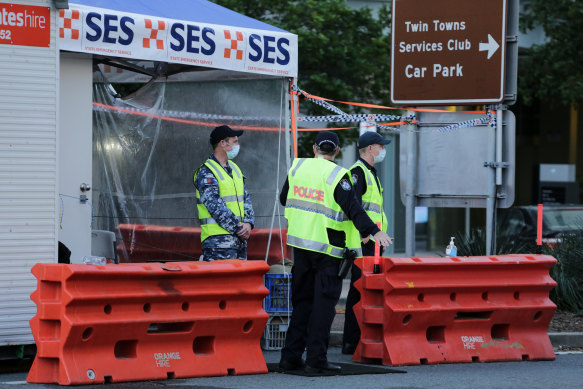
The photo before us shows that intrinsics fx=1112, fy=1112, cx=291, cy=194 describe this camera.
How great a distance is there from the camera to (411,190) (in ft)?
37.6

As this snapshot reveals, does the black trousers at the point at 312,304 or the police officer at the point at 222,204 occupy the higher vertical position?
the police officer at the point at 222,204

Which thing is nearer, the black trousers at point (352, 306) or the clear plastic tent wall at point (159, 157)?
the black trousers at point (352, 306)

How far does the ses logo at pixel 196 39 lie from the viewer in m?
9.93

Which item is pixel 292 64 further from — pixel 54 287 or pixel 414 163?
pixel 54 287

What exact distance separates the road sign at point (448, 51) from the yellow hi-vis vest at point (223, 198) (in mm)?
2041

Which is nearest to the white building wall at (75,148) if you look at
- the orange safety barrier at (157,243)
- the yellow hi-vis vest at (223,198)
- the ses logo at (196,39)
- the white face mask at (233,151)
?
the ses logo at (196,39)

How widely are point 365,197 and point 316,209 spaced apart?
4.52 ft

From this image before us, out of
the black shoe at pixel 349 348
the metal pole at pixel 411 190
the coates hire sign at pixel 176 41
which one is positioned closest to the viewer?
the coates hire sign at pixel 176 41

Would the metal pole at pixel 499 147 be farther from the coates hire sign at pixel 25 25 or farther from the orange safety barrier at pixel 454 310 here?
the coates hire sign at pixel 25 25

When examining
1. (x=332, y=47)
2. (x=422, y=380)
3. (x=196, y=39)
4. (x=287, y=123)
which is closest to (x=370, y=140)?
(x=287, y=123)

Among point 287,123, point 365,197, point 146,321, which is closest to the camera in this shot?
point 146,321

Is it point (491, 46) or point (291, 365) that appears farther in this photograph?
point (491, 46)

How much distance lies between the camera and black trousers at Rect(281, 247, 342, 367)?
8.94 m

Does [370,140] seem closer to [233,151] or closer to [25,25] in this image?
[233,151]
